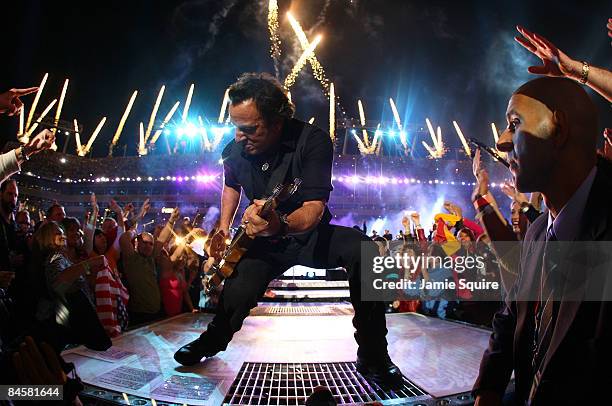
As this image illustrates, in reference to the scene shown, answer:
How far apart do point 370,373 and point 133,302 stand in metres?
4.24

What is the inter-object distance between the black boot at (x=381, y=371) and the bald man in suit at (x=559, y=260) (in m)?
0.99

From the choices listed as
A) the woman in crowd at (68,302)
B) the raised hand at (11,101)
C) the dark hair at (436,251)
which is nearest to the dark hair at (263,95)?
the raised hand at (11,101)

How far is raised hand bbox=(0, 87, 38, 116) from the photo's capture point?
3.05 metres

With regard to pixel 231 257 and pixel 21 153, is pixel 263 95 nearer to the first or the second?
pixel 231 257

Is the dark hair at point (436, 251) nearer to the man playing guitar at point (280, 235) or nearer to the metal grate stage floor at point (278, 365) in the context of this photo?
the metal grate stage floor at point (278, 365)

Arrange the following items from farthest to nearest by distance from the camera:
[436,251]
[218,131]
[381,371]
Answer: [218,131] → [436,251] → [381,371]

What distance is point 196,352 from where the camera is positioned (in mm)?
2975

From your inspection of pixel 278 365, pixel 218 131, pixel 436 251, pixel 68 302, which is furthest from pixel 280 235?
pixel 218 131

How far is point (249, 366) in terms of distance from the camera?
298 cm

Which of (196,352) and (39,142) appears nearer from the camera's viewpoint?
(196,352)

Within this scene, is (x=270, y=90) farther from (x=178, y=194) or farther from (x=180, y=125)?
(x=180, y=125)

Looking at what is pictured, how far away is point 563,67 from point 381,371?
255cm

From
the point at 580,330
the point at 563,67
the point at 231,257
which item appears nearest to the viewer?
the point at 580,330

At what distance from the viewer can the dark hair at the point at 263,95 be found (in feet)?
8.89
